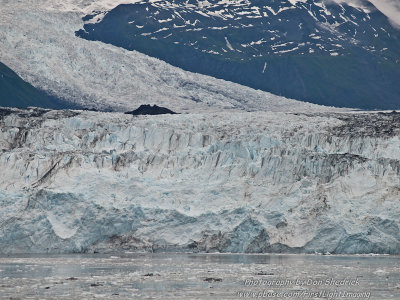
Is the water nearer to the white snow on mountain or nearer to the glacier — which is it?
the glacier

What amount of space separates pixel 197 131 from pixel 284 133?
272 inches

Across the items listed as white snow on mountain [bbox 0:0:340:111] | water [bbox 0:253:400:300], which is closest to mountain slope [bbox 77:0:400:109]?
white snow on mountain [bbox 0:0:340:111]

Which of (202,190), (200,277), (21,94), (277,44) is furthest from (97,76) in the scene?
(200,277)

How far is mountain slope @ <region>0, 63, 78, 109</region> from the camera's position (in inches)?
4461

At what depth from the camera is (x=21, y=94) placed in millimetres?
119875

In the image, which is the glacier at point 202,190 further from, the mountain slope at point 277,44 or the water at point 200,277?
the mountain slope at point 277,44

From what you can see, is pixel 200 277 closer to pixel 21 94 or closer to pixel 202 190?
pixel 202 190

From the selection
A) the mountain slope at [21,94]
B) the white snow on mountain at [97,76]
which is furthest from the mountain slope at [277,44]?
the white snow on mountain at [97,76]

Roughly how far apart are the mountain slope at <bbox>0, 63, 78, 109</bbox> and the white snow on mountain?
7.33 feet

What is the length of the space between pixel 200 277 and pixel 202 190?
20.0m

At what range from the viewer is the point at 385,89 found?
15988 centimetres

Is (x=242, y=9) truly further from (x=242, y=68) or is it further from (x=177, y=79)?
(x=177, y=79)

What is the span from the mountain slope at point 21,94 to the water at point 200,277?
2289 inches

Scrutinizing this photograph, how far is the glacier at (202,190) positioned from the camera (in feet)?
196
